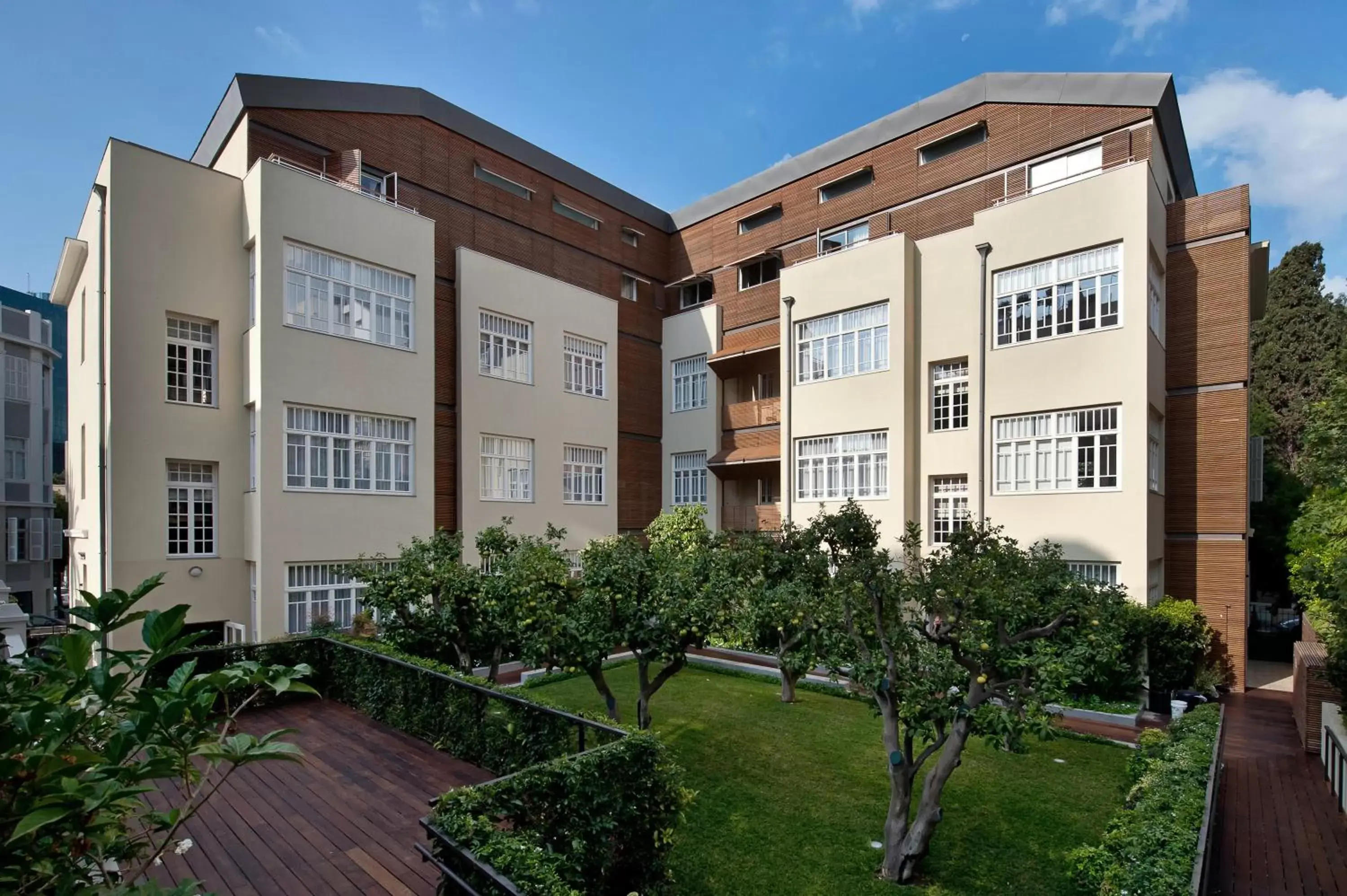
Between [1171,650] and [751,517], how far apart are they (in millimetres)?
11352

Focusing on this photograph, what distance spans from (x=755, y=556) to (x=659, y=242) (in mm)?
16415

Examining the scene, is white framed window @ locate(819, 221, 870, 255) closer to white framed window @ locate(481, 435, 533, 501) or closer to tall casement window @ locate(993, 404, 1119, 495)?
tall casement window @ locate(993, 404, 1119, 495)

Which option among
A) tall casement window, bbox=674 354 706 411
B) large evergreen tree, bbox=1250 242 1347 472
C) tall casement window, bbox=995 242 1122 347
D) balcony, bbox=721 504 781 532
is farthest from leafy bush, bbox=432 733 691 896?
large evergreen tree, bbox=1250 242 1347 472

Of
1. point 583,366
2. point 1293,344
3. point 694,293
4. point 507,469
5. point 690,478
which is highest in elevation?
point 694,293

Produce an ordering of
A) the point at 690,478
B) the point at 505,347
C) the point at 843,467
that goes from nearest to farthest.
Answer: the point at 843,467 → the point at 505,347 → the point at 690,478

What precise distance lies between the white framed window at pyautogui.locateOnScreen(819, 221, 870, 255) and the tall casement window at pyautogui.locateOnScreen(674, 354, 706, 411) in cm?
538

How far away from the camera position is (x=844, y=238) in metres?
21.2

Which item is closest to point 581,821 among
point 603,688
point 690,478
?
point 603,688

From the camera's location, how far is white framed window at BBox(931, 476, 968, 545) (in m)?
17.2

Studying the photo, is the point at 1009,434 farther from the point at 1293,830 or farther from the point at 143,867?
the point at 143,867

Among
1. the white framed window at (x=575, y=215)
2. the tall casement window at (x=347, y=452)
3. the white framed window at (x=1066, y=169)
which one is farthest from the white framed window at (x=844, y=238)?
the tall casement window at (x=347, y=452)

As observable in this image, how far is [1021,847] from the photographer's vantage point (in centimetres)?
779

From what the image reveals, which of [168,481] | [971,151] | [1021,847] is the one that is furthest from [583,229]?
[1021,847]

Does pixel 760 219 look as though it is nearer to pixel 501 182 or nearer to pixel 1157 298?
pixel 501 182
